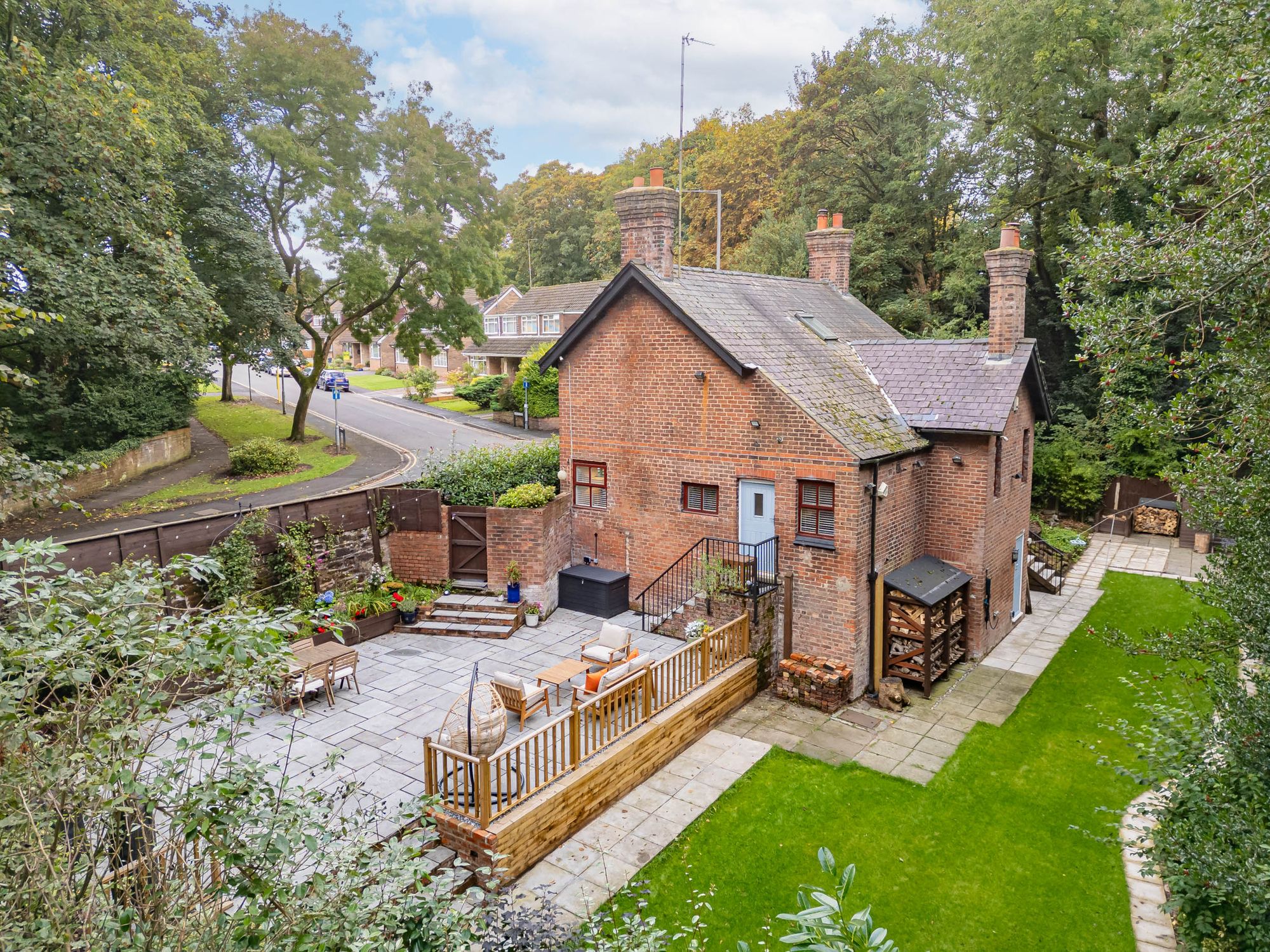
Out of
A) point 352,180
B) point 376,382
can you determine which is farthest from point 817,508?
point 376,382

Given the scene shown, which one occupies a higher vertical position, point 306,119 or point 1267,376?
point 306,119

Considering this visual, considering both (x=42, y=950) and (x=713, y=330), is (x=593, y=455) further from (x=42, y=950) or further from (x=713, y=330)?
(x=42, y=950)

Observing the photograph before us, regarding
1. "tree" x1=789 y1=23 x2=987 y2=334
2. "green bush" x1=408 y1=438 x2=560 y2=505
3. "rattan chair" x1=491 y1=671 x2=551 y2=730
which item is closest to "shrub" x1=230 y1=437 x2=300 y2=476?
"green bush" x1=408 y1=438 x2=560 y2=505

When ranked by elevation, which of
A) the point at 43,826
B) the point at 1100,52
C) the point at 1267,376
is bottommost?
the point at 43,826

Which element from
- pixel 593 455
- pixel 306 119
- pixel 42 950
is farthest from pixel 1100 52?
pixel 42 950

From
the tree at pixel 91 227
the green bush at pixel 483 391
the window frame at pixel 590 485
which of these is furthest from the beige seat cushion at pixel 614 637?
the green bush at pixel 483 391

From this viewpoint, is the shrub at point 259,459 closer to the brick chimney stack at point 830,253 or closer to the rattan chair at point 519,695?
the rattan chair at point 519,695

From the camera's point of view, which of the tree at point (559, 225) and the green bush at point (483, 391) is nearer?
the green bush at point (483, 391)
